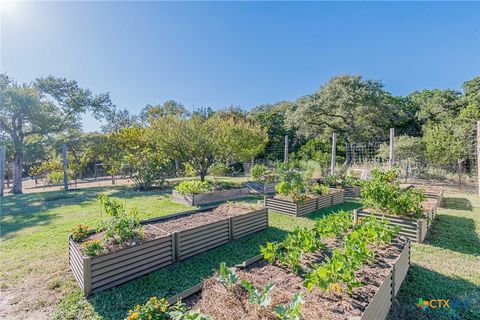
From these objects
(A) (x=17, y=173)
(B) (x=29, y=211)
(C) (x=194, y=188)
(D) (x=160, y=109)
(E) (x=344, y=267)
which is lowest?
(B) (x=29, y=211)

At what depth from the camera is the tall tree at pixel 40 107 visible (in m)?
10.8

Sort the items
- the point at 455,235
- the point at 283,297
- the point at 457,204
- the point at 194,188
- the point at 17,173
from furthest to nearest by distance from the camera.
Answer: the point at 17,173, the point at 194,188, the point at 457,204, the point at 455,235, the point at 283,297

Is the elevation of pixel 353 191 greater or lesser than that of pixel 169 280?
greater

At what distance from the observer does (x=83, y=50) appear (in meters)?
7.99

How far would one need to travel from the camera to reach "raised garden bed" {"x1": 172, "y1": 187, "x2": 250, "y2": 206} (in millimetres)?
7105

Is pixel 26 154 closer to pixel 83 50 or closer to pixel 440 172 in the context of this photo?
pixel 83 50

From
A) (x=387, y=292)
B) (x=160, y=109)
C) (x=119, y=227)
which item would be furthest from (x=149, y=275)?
(x=160, y=109)

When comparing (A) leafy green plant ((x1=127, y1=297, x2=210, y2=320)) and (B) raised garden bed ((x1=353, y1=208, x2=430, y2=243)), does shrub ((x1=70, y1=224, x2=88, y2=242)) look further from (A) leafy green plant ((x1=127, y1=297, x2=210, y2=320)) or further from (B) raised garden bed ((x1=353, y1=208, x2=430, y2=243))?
(B) raised garden bed ((x1=353, y1=208, x2=430, y2=243))

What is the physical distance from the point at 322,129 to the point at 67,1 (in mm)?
17207

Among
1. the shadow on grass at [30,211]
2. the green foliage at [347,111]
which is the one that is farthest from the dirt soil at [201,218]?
the green foliage at [347,111]

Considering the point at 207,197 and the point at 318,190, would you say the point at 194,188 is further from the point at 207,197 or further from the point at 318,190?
the point at 318,190

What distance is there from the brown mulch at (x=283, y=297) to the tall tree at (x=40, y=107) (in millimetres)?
13677

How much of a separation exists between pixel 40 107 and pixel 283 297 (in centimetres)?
1475

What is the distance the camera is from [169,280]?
298 centimetres
